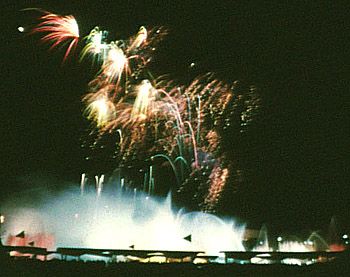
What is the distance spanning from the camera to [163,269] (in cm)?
1145

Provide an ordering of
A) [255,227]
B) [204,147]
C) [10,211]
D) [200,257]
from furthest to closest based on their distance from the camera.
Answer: [255,227]
[10,211]
[204,147]
[200,257]

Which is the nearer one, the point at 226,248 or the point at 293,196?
the point at 226,248

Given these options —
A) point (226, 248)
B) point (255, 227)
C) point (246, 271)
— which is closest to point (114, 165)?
point (255, 227)

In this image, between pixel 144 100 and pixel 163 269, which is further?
pixel 144 100

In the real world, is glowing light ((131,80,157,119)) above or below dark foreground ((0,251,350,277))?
above

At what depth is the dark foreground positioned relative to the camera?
10602 mm

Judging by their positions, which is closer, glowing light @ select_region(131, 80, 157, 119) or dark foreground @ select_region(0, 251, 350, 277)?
dark foreground @ select_region(0, 251, 350, 277)

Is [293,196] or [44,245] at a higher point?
[293,196]

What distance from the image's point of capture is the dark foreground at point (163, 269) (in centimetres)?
1060

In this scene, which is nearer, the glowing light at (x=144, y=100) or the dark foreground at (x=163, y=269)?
the dark foreground at (x=163, y=269)

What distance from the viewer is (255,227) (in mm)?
37094

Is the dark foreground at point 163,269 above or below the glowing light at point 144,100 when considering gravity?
below

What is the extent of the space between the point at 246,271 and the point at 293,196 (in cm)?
3050

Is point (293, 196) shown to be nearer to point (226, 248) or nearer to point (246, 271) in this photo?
point (226, 248)
